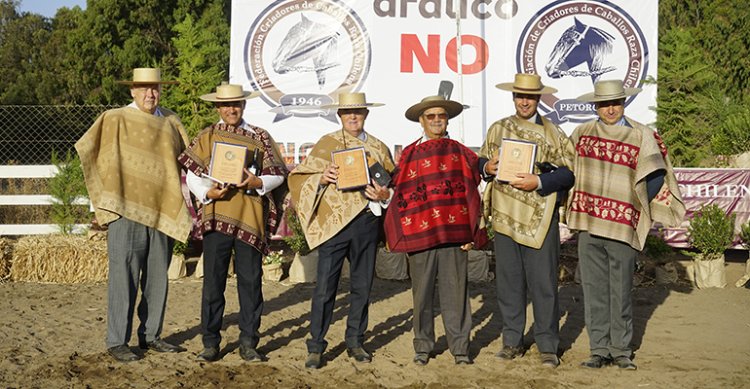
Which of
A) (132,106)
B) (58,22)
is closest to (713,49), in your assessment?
(132,106)

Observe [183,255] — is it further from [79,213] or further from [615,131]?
[615,131]

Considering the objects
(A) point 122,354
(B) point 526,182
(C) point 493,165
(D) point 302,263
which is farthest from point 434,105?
(D) point 302,263

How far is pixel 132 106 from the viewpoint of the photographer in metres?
5.70

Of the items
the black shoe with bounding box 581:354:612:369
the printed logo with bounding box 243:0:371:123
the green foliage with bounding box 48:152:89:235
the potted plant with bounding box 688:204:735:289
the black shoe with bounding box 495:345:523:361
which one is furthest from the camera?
the printed logo with bounding box 243:0:371:123

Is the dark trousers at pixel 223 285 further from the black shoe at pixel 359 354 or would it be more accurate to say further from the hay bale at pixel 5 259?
the hay bale at pixel 5 259

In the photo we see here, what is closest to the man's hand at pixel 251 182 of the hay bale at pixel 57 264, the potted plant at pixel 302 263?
the potted plant at pixel 302 263

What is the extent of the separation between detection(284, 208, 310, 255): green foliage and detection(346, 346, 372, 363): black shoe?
3.36m

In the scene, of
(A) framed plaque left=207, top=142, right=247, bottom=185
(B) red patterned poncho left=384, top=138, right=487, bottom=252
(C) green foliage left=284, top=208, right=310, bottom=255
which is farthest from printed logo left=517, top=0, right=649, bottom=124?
(A) framed plaque left=207, top=142, right=247, bottom=185

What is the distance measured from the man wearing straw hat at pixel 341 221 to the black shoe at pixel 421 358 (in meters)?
0.32

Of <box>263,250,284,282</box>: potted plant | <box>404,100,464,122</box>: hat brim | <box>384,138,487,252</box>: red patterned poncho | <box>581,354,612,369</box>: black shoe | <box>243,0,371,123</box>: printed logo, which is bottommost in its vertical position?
<box>581,354,612,369</box>: black shoe

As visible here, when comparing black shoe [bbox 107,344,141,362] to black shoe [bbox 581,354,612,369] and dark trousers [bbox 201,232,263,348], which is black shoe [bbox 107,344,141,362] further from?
black shoe [bbox 581,354,612,369]

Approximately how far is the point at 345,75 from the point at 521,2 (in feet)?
9.31

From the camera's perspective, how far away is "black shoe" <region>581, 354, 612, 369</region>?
5.38m

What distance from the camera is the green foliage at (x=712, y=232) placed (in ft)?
28.1
